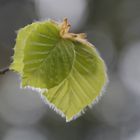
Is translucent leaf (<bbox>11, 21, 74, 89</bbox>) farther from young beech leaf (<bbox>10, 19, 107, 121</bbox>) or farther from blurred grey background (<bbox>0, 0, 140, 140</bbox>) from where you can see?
blurred grey background (<bbox>0, 0, 140, 140</bbox>)

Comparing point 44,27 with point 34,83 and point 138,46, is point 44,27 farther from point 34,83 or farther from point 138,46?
point 138,46

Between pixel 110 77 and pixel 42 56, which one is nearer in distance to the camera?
pixel 42 56

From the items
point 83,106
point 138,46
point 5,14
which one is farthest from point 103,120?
point 83,106

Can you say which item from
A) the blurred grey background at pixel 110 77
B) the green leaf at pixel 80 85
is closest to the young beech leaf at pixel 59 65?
the green leaf at pixel 80 85

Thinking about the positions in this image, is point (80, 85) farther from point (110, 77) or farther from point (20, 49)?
point (110, 77)

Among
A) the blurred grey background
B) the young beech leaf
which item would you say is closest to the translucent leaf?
the young beech leaf

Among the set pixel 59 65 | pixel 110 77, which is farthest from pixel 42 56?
pixel 110 77
